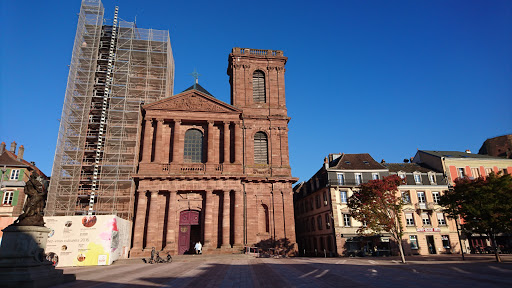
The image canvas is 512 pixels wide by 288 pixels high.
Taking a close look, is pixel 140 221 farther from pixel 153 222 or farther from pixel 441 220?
pixel 441 220

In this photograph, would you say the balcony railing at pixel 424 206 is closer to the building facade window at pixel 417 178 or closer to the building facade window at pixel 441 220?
the building facade window at pixel 441 220

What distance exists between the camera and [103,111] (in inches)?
1305

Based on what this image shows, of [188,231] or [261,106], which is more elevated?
[261,106]

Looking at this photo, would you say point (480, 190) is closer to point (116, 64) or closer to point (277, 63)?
point (277, 63)

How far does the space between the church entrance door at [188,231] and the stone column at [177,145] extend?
5.00m

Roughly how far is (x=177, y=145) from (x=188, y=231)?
8.07 meters

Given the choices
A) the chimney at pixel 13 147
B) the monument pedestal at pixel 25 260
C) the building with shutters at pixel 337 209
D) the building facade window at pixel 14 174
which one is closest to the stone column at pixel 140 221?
the monument pedestal at pixel 25 260

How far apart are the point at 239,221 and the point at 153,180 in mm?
8489

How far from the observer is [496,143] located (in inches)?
1865

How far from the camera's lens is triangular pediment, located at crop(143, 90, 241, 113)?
3084 cm

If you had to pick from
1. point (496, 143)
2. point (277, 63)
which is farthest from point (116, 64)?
point (496, 143)

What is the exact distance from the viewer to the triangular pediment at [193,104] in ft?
101


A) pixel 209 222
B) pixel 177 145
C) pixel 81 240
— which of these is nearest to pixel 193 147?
pixel 177 145

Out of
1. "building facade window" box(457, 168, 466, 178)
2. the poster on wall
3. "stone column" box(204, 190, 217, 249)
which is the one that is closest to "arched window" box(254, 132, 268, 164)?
"stone column" box(204, 190, 217, 249)
